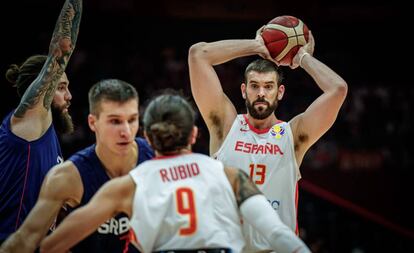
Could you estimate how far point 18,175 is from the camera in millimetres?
4406

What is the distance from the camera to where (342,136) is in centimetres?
1180

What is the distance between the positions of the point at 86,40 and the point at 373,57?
21.7 feet

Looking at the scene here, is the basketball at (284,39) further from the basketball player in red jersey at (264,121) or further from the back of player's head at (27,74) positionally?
the back of player's head at (27,74)

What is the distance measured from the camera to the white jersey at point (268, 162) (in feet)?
15.1

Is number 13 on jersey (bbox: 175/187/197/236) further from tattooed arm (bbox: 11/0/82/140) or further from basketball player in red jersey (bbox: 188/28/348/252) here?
tattooed arm (bbox: 11/0/82/140)

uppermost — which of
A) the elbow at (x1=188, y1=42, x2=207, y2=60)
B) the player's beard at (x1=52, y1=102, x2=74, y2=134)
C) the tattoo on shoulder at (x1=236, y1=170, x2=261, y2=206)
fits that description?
the elbow at (x1=188, y1=42, x2=207, y2=60)

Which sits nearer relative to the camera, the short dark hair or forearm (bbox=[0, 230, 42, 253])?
forearm (bbox=[0, 230, 42, 253])

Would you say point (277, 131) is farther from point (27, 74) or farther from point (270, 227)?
point (27, 74)

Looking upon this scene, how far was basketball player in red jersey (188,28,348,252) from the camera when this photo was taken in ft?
15.3

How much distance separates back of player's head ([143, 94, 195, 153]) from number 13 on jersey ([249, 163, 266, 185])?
148 centimetres

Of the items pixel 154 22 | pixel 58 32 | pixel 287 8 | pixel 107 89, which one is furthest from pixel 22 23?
pixel 107 89

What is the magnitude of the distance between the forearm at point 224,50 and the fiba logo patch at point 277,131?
600 mm

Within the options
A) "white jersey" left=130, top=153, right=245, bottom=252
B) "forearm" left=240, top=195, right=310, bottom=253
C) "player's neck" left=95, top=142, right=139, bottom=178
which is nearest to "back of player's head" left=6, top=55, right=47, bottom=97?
"player's neck" left=95, top=142, right=139, bottom=178

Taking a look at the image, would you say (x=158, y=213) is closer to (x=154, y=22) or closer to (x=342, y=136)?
(x=342, y=136)
